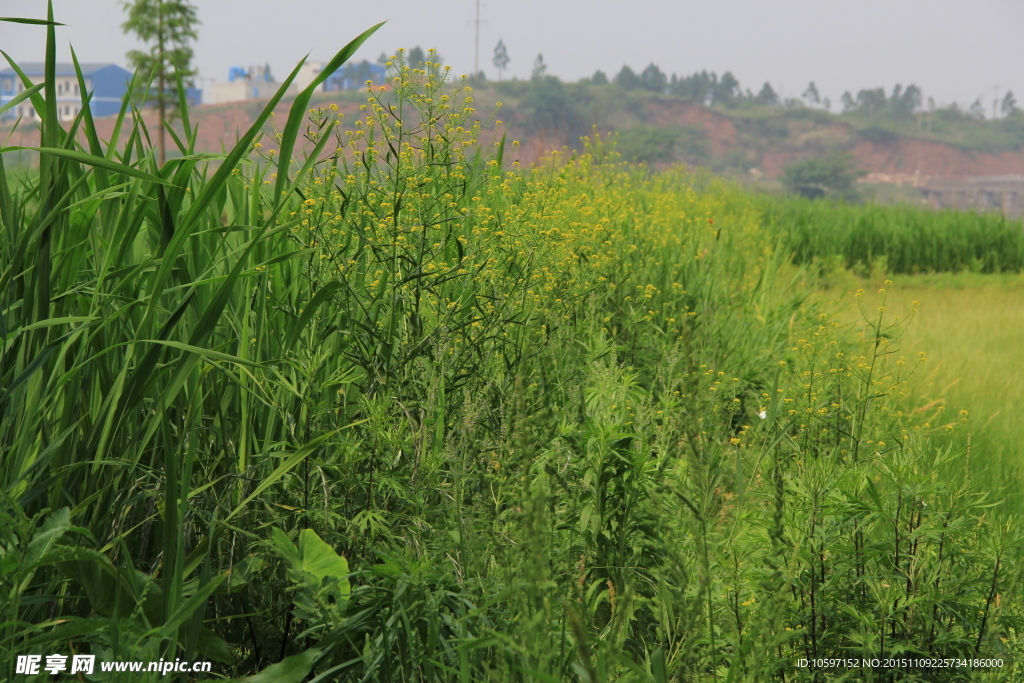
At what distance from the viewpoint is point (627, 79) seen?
5965 inches

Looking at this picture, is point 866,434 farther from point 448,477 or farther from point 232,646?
point 232,646

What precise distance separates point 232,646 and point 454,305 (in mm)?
933

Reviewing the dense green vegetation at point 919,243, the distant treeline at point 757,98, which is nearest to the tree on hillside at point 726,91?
the distant treeline at point 757,98

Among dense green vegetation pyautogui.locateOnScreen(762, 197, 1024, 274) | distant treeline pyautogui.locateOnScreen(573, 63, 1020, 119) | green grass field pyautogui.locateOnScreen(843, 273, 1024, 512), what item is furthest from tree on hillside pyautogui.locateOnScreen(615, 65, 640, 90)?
green grass field pyautogui.locateOnScreen(843, 273, 1024, 512)

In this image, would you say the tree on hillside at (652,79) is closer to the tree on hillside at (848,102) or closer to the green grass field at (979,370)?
the tree on hillside at (848,102)

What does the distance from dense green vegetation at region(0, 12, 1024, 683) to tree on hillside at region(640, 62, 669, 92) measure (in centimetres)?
16038

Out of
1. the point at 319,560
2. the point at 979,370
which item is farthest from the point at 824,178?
the point at 319,560

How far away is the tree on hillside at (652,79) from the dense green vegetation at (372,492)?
160m

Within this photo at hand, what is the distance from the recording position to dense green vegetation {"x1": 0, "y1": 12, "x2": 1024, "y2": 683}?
1.43 meters

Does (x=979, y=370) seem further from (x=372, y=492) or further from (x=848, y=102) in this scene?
(x=848, y=102)

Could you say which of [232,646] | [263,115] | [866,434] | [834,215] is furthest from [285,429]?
[834,215]

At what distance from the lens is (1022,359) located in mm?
5602

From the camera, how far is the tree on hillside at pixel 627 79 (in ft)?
492

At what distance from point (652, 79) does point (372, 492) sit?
163569mm
